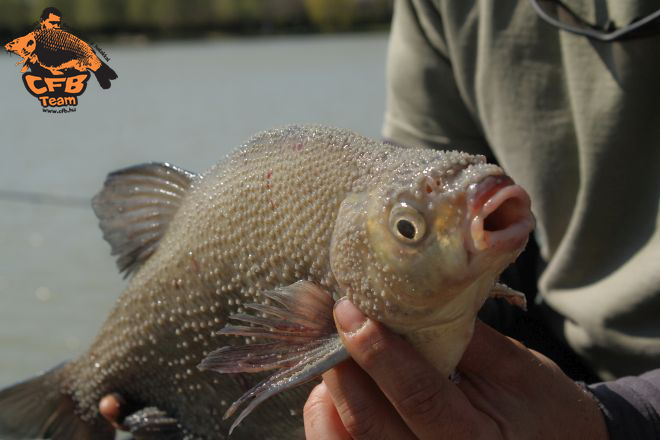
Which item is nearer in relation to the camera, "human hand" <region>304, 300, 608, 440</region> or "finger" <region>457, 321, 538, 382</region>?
"human hand" <region>304, 300, 608, 440</region>

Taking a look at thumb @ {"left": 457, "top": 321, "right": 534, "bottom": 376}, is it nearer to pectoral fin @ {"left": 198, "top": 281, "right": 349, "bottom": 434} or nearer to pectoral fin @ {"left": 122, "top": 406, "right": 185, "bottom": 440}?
pectoral fin @ {"left": 198, "top": 281, "right": 349, "bottom": 434}

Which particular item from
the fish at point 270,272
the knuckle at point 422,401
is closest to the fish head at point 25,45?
the fish at point 270,272

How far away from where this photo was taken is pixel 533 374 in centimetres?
165

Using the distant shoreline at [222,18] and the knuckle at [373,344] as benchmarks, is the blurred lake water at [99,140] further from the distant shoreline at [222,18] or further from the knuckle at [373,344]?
the distant shoreline at [222,18]

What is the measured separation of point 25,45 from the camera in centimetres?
628

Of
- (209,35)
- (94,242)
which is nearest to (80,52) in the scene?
(94,242)

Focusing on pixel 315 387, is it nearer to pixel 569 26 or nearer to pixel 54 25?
pixel 569 26

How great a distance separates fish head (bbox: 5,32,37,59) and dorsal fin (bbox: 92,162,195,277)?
4332 mm

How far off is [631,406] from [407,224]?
0.91m

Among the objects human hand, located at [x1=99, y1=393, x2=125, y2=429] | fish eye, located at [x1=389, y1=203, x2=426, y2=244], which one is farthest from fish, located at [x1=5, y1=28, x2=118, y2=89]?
fish eye, located at [x1=389, y1=203, x2=426, y2=244]

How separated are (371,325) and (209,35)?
3285 cm

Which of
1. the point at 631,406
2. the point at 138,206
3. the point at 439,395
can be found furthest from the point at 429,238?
the point at 138,206

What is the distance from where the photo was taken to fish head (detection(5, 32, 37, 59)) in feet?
19.6

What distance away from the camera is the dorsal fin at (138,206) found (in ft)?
6.59
